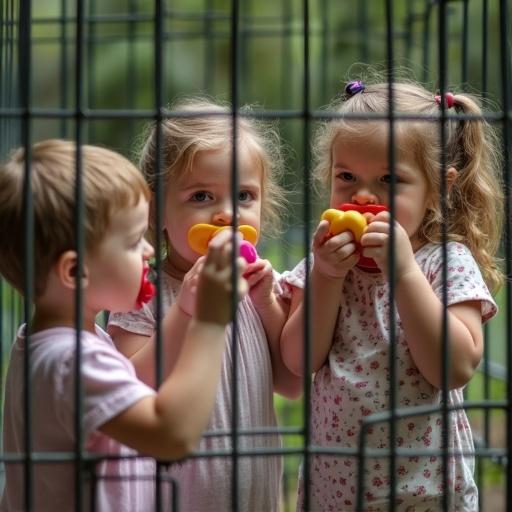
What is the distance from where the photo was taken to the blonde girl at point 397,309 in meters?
1.85

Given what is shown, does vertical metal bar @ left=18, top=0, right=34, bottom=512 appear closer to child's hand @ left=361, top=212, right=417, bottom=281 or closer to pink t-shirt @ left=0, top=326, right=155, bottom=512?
pink t-shirt @ left=0, top=326, right=155, bottom=512

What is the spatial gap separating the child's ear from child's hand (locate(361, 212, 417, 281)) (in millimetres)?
438

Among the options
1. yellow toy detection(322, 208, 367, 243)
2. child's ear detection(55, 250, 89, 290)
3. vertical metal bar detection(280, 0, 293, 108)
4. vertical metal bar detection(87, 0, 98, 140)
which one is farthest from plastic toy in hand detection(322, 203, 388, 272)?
vertical metal bar detection(280, 0, 293, 108)

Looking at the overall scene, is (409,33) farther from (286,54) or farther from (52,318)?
(52,318)

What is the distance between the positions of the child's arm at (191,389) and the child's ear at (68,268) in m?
0.18

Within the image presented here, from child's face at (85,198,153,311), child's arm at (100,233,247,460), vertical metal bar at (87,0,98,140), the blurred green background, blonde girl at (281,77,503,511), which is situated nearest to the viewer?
child's arm at (100,233,247,460)

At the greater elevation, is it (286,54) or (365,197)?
(286,54)

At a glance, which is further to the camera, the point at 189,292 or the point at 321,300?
the point at 321,300

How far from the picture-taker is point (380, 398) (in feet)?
6.21

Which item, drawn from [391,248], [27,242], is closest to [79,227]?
[27,242]

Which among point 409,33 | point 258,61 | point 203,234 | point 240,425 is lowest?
point 240,425

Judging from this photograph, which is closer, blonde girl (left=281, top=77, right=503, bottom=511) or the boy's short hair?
the boy's short hair

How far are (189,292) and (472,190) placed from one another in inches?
22.1

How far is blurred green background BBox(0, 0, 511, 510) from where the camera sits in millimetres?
3346
